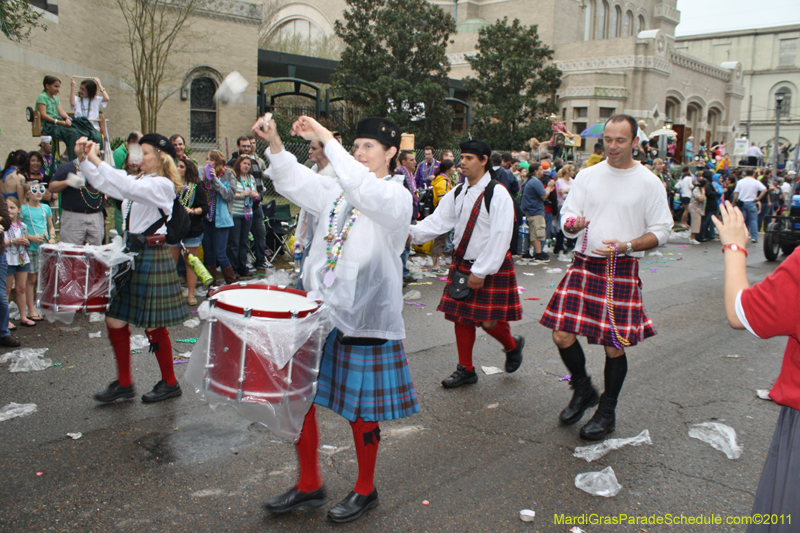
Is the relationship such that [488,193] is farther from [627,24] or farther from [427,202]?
[627,24]

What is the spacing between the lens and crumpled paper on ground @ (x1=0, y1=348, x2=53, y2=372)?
17.2 feet

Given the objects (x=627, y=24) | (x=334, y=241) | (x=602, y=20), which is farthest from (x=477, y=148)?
(x=627, y=24)

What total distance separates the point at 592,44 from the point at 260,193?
99.0ft

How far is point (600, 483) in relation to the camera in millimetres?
3586

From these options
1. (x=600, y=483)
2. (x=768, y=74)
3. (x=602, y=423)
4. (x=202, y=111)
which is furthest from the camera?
(x=768, y=74)

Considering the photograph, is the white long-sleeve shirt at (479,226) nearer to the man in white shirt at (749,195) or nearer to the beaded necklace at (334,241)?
the beaded necklace at (334,241)

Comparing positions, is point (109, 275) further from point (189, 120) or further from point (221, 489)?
point (189, 120)

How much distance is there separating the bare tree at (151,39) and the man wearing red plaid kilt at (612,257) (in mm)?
16452

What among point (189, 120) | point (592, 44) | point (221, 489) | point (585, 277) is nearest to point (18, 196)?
point (221, 489)

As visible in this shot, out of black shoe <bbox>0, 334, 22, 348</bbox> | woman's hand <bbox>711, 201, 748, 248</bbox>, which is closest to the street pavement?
black shoe <bbox>0, 334, 22, 348</bbox>

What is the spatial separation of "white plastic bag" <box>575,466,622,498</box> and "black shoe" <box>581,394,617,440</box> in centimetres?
45

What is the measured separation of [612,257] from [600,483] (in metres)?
1.42

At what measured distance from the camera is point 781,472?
2.15 meters

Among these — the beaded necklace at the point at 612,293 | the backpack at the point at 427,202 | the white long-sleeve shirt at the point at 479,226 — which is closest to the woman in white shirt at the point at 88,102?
the backpack at the point at 427,202
